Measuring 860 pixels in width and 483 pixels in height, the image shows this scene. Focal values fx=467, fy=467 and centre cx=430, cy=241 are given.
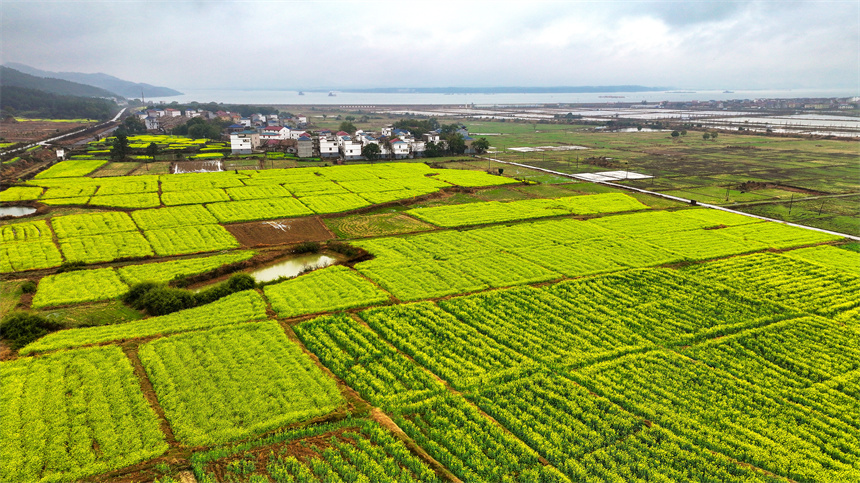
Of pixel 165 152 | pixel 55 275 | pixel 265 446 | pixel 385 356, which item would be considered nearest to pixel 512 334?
pixel 385 356

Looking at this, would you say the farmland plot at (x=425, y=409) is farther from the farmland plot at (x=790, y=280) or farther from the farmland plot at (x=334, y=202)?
the farmland plot at (x=334, y=202)

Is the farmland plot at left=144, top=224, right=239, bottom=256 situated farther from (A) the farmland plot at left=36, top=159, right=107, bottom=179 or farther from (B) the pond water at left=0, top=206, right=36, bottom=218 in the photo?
(A) the farmland plot at left=36, top=159, right=107, bottom=179

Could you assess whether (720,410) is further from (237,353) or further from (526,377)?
(237,353)

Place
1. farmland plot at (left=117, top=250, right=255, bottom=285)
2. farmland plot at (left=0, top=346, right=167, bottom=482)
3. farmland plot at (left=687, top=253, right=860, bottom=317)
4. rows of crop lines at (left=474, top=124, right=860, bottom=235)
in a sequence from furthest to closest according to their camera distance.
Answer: rows of crop lines at (left=474, top=124, right=860, bottom=235) < farmland plot at (left=117, top=250, right=255, bottom=285) < farmland plot at (left=687, top=253, right=860, bottom=317) < farmland plot at (left=0, top=346, right=167, bottom=482)

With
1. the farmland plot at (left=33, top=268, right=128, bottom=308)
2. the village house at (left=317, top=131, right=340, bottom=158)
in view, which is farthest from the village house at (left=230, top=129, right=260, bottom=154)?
the farmland plot at (left=33, top=268, right=128, bottom=308)

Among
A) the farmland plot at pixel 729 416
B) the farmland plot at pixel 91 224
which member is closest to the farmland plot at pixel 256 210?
the farmland plot at pixel 91 224
